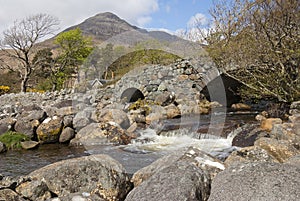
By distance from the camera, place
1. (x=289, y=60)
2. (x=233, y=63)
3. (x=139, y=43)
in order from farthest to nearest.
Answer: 1. (x=139, y=43)
2. (x=233, y=63)
3. (x=289, y=60)

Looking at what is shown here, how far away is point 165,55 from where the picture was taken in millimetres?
19984

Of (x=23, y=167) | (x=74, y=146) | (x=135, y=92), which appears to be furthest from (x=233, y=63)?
(x=23, y=167)

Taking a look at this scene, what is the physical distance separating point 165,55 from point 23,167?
13914 millimetres

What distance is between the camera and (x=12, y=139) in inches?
381

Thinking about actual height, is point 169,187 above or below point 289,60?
below

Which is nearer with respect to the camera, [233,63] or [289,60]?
[289,60]

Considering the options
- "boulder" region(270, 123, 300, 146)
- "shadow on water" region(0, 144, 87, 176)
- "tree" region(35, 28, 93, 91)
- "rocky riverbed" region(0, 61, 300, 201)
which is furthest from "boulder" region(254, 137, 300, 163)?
"tree" region(35, 28, 93, 91)

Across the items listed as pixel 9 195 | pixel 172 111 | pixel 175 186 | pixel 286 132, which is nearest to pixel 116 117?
pixel 172 111

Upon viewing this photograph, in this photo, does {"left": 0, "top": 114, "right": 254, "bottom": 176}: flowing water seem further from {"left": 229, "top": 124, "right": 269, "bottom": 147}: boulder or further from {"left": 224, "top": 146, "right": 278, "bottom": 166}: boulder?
{"left": 224, "top": 146, "right": 278, "bottom": 166}: boulder

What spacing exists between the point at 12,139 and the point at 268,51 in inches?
368

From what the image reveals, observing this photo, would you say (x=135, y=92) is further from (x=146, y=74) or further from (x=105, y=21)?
(x=105, y=21)

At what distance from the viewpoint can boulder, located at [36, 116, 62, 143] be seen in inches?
397

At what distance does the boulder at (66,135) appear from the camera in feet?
32.9

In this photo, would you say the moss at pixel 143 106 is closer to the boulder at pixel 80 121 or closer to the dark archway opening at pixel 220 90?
the boulder at pixel 80 121
